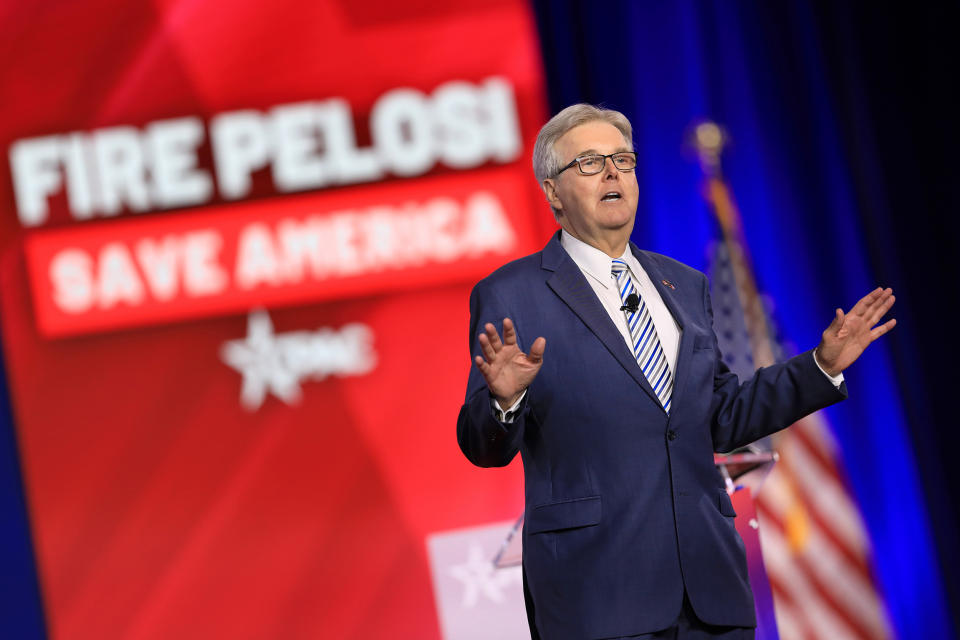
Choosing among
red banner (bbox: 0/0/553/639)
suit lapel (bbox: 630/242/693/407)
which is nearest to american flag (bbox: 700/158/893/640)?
red banner (bbox: 0/0/553/639)

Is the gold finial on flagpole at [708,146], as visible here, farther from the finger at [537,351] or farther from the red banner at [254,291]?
the finger at [537,351]

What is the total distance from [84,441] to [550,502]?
274 cm

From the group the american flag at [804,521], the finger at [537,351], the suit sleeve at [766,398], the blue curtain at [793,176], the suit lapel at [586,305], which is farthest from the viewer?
the blue curtain at [793,176]

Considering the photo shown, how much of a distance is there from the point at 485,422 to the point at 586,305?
0.26 metres

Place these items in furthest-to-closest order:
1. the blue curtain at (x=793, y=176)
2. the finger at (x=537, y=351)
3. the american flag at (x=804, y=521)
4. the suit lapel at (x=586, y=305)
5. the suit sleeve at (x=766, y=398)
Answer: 1. the blue curtain at (x=793, y=176)
2. the american flag at (x=804, y=521)
3. the suit sleeve at (x=766, y=398)
4. the suit lapel at (x=586, y=305)
5. the finger at (x=537, y=351)

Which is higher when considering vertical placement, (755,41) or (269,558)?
(755,41)

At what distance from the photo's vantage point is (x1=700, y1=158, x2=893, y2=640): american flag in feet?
12.7

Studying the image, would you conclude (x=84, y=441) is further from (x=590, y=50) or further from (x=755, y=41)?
(x=755, y=41)

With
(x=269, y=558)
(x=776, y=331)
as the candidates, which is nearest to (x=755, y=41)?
(x=776, y=331)

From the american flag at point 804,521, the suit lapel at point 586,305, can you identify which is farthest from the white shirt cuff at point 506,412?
the american flag at point 804,521

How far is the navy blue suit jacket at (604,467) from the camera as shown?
1.59 meters

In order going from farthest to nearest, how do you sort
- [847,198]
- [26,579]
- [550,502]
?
1. [847,198]
2. [26,579]
3. [550,502]

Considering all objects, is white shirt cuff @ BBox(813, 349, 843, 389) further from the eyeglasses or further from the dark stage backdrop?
the dark stage backdrop

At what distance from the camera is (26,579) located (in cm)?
388
